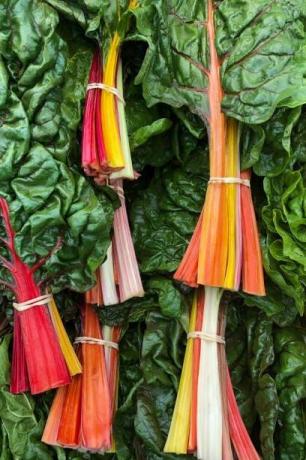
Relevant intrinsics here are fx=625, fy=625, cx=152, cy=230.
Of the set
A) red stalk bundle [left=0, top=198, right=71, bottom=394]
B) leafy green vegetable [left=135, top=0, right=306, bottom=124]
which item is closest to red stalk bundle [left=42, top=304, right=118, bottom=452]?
red stalk bundle [left=0, top=198, right=71, bottom=394]

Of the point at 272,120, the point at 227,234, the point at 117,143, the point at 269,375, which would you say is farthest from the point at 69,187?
the point at 269,375

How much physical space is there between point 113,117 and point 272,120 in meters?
0.46

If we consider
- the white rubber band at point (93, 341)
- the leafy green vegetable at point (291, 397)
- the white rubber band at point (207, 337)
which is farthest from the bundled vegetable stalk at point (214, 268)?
the white rubber band at point (93, 341)

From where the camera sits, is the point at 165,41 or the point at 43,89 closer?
the point at 43,89

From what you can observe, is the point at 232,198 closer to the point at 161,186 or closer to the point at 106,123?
the point at 161,186

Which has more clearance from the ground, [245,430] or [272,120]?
[272,120]

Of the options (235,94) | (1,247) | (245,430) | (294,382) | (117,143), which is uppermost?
(235,94)

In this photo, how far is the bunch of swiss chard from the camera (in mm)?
1660

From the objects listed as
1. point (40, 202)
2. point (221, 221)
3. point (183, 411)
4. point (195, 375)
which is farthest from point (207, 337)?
point (40, 202)

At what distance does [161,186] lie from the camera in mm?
1998

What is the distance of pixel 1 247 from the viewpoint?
1705 millimetres

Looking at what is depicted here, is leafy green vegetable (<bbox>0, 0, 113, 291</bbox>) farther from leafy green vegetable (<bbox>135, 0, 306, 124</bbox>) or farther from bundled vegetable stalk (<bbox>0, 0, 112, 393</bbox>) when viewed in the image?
leafy green vegetable (<bbox>135, 0, 306, 124</bbox>)

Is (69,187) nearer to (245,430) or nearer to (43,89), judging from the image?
(43,89)

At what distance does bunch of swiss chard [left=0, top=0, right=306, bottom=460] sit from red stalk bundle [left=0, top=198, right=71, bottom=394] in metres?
0.02
